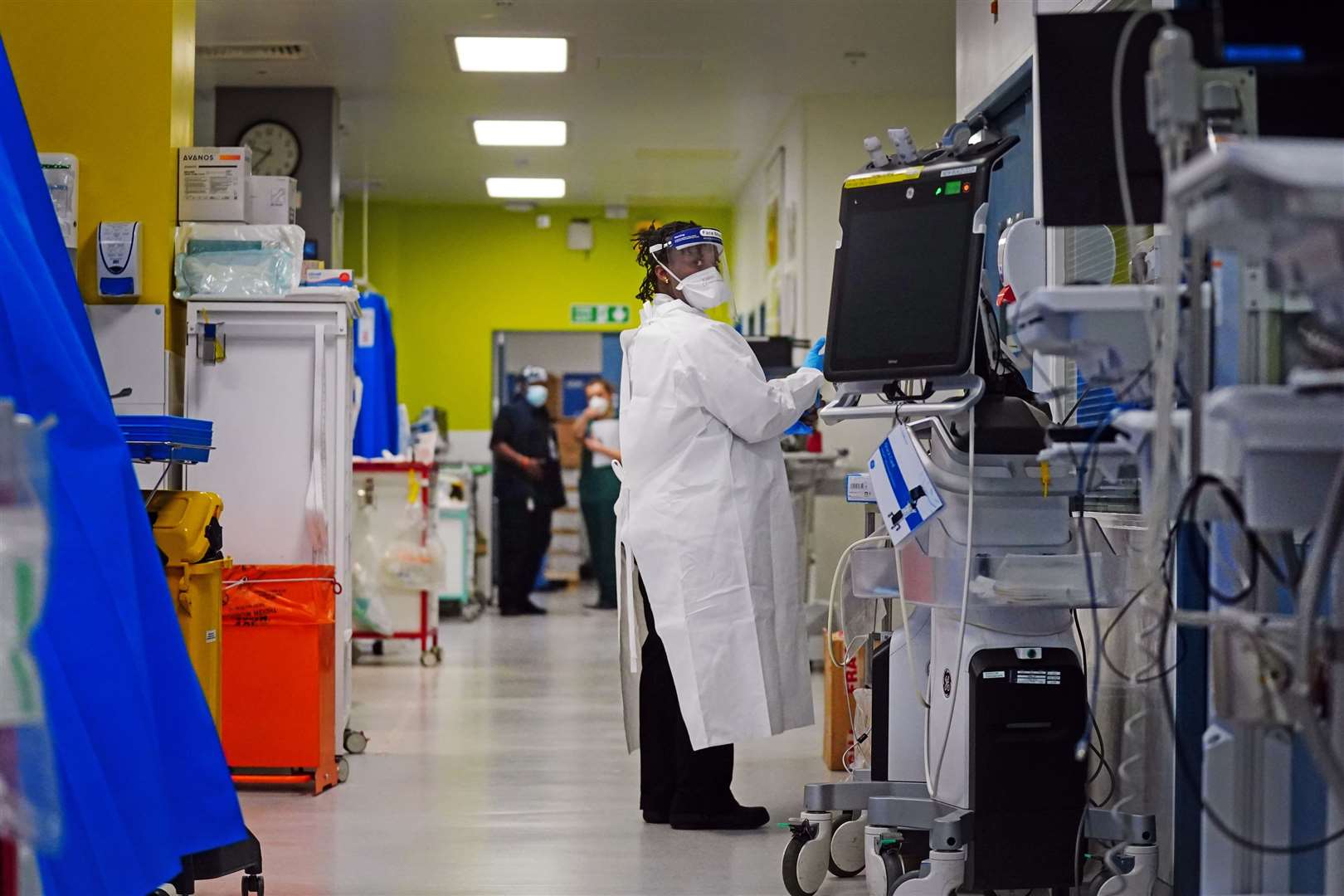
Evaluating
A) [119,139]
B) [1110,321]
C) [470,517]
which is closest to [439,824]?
[119,139]

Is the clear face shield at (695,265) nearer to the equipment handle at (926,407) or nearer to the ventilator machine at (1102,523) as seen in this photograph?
the ventilator machine at (1102,523)

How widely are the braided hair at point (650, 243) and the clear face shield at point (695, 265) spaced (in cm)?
2

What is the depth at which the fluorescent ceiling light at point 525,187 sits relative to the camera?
10.7 m

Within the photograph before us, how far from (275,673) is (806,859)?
1789 millimetres

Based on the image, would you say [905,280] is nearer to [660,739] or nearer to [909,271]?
[909,271]

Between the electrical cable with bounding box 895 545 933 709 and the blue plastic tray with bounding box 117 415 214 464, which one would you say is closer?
the electrical cable with bounding box 895 545 933 709

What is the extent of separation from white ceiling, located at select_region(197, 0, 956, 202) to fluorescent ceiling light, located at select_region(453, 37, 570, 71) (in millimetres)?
71

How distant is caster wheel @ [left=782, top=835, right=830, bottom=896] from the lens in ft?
10.2

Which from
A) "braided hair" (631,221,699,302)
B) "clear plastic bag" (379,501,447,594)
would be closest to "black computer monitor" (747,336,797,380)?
"braided hair" (631,221,699,302)

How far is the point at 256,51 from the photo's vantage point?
293 inches

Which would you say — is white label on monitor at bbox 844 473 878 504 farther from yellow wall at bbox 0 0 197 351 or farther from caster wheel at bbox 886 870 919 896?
yellow wall at bbox 0 0 197 351

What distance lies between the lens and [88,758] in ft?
7.68

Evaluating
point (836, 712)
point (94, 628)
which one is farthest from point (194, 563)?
point (836, 712)

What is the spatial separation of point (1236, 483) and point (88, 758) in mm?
1750
